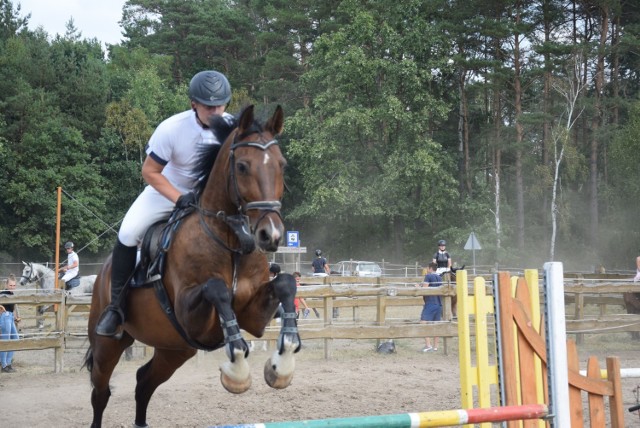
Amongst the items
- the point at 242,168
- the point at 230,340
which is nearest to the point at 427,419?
the point at 230,340

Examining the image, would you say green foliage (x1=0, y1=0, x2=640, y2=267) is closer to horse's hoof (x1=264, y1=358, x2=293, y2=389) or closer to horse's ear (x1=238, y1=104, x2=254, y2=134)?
horse's ear (x1=238, y1=104, x2=254, y2=134)

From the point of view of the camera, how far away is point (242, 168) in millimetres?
4520

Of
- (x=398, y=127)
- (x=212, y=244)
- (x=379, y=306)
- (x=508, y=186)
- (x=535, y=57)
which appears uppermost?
(x=535, y=57)

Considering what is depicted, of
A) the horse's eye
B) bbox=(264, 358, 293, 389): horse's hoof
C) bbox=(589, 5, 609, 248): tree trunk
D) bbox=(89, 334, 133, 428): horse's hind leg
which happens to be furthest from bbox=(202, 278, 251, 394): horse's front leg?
bbox=(589, 5, 609, 248): tree trunk

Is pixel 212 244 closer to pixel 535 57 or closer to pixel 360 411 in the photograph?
pixel 360 411

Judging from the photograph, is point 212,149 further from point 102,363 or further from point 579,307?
point 579,307

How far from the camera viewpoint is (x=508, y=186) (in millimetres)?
43875

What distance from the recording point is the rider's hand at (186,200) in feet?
16.5

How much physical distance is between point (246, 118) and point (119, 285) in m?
Result: 1.78

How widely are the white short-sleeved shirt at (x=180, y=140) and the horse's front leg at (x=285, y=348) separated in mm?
1208

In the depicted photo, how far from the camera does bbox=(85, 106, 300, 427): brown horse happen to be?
4387 millimetres

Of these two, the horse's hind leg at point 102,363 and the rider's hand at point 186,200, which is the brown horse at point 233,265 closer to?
the rider's hand at point 186,200

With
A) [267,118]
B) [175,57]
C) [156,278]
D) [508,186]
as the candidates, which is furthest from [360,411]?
[175,57]

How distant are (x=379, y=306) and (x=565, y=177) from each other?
101 feet
